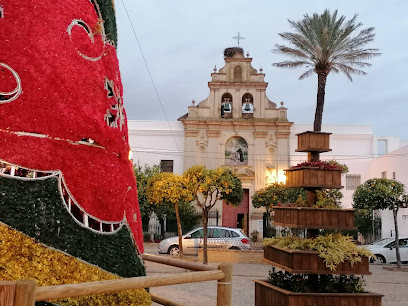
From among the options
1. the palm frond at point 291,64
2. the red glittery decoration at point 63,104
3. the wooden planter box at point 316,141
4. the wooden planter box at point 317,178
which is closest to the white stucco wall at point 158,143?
the palm frond at point 291,64

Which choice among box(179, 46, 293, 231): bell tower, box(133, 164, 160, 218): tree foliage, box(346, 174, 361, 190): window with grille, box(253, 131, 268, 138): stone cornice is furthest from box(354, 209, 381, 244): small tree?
box(133, 164, 160, 218): tree foliage

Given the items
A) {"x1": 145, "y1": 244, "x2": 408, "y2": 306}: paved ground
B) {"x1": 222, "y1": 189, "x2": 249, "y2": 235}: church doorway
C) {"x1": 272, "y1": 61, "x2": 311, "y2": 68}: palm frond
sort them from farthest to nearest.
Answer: {"x1": 222, "y1": 189, "x2": 249, "y2": 235}: church doorway → {"x1": 272, "y1": 61, "x2": 311, "y2": 68}: palm frond → {"x1": 145, "y1": 244, "x2": 408, "y2": 306}: paved ground

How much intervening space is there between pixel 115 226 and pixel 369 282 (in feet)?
Answer: 36.2

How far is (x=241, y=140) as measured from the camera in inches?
1131

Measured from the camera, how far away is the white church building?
2816cm

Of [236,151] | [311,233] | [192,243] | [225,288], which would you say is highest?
[236,151]

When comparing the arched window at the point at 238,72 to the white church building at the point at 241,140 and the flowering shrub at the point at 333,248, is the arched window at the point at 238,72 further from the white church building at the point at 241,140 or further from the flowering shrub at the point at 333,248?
the flowering shrub at the point at 333,248

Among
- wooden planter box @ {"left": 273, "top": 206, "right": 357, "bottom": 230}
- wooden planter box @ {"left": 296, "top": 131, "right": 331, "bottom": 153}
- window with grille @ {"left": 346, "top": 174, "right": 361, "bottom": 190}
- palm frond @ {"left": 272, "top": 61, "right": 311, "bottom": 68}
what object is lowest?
wooden planter box @ {"left": 273, "top": 206, "right": 357, "bottom": 230}

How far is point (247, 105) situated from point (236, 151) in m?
3.05

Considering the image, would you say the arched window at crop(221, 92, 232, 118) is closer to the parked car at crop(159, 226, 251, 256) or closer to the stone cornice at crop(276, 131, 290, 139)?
the stone cornice at crop(276, 131, 290, 139)

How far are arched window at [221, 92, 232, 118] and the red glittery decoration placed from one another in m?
25.4

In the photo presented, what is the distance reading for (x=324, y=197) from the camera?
7.79m

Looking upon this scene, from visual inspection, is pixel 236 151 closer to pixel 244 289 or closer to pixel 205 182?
pixel 205 182

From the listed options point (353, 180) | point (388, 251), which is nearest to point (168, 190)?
point (388, 251)
